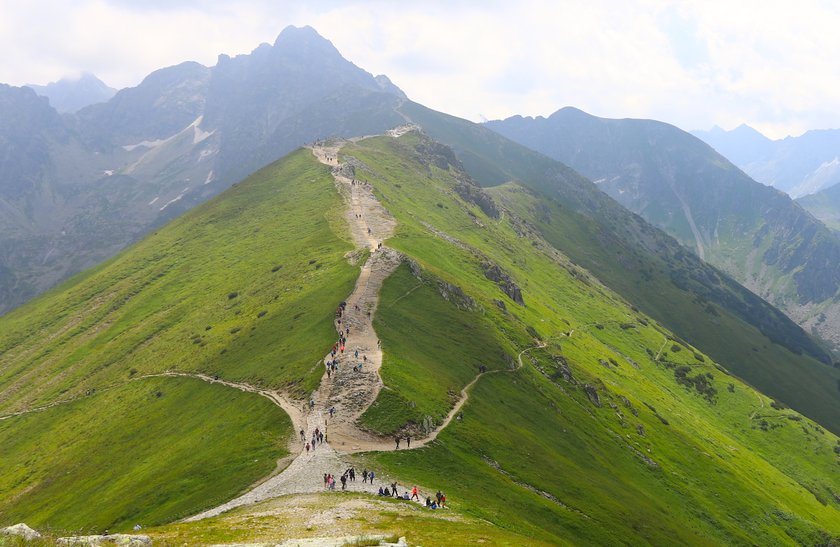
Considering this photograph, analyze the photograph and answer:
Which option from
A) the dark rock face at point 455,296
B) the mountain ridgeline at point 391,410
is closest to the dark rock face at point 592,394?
the mountain ridgeline at point 391,410

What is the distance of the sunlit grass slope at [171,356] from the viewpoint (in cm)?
6369

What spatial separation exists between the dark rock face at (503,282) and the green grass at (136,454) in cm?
8774

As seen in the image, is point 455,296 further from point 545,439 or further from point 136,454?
point 136,454

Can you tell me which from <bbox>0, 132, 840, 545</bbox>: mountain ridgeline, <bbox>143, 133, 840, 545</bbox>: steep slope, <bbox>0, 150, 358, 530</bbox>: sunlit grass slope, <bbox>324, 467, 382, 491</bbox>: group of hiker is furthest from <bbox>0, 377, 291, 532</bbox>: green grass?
<bbox>143, 133, 840, 545</bbox>: steep slope

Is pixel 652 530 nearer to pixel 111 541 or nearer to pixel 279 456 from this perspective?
pixel 279 456

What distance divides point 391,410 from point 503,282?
3676 inches

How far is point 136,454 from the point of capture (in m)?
75.3

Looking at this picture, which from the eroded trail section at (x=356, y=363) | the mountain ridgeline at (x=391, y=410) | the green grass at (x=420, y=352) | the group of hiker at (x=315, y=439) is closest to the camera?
the mountain ridgeline at (x=391, y=410)

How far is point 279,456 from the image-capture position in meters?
57.7

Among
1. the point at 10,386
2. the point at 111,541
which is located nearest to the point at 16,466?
the point at 10,386

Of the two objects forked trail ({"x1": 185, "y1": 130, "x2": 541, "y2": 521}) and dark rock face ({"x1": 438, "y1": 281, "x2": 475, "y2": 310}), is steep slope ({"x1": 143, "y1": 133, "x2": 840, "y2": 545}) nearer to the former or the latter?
dark rock face ({"x1": 438, "y1": 281, "x2": 475, "y2": 310})

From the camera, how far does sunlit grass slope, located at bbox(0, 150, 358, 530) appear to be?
63688 millimetres

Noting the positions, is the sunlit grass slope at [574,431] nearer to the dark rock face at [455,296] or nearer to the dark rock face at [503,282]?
Answer: the dark rock face at [455,296]

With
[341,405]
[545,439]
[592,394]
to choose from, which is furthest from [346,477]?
[592,394]
